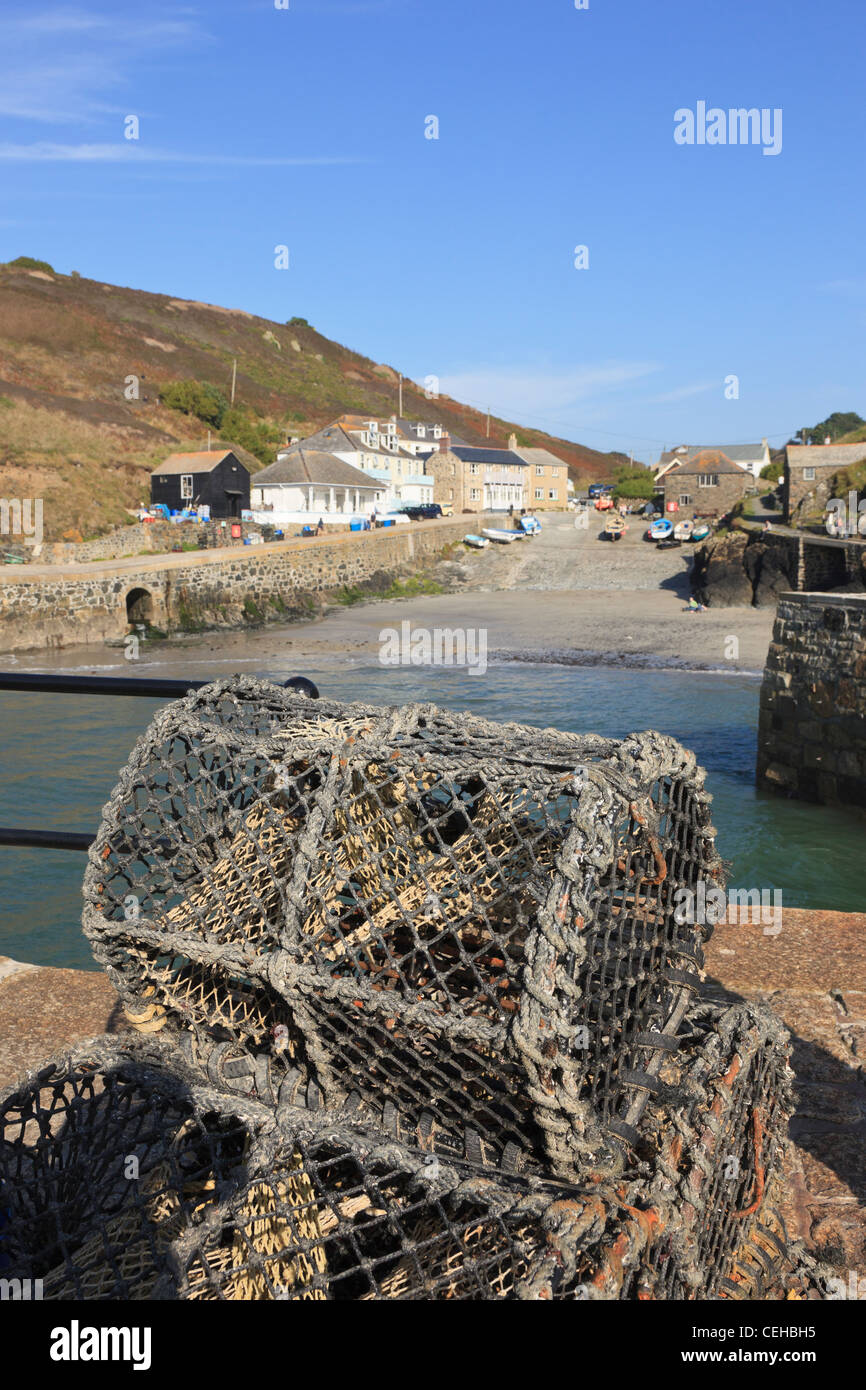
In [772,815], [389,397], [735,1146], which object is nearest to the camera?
[735,1146]

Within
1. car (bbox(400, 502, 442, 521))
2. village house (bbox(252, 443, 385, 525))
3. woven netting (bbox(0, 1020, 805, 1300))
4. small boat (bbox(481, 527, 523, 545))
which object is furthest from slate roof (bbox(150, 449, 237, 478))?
woven netting (bbox(0, 1020, 805, 1300))

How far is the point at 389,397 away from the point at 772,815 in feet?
297

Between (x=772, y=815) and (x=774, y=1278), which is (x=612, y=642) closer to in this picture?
(x=772, y=815)

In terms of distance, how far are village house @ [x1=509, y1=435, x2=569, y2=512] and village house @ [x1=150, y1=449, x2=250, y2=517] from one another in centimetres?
Result: 2730

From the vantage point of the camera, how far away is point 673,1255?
170 cm

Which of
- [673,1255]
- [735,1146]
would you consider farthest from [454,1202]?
[735,1146]

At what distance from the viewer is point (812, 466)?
143 feet

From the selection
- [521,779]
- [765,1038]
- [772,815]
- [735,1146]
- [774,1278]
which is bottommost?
[772,815]

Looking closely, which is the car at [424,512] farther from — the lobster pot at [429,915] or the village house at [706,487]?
the lobster pot at [429,915]

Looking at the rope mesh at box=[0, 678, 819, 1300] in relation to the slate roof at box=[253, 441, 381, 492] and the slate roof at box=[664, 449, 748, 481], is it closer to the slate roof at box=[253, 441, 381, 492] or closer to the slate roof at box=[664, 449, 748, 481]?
the slate roof at box=[253, 441, 381, 492]

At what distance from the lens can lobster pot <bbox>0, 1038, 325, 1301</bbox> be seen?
1.60 m

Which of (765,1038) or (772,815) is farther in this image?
(772,815)

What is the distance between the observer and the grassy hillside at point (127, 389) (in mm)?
47406

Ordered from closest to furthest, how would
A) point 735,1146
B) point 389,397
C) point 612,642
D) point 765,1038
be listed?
point 735,1146
point 765,1038
point 612,642
point 389,397
